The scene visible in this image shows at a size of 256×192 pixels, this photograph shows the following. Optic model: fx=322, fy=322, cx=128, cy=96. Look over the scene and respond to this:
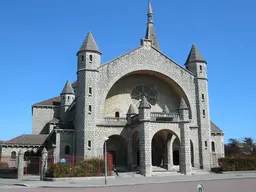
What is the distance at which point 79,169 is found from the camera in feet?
99.8

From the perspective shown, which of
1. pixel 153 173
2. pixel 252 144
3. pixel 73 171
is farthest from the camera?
pixel 252 144

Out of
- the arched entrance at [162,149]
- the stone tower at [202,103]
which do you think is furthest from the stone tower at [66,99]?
the stone tower at [202,103]

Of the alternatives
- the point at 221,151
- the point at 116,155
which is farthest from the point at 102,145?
the point at 221,151

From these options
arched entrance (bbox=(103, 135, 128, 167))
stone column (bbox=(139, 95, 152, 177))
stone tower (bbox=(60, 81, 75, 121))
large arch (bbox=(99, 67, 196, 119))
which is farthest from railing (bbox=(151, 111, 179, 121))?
stone tower (bbox=(60, 81, 75, 121))

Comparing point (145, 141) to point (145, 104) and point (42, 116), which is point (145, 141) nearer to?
point (145, 104)

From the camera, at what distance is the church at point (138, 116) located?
37.0 meters

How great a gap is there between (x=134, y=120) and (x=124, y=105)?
194 inches

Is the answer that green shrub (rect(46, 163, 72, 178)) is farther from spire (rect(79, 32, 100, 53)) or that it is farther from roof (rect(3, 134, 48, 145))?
spire (rect(79, 32, 100, 53))

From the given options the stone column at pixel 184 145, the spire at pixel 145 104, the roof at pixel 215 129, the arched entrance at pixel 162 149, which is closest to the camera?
the spire at pixel 145 104

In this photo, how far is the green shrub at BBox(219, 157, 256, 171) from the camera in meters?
38.7

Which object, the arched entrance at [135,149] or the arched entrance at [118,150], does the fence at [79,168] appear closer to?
the arched entrance at [135,149]

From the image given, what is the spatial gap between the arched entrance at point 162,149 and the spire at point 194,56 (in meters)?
11.5

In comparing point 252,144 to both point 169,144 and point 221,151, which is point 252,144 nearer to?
point 221,151

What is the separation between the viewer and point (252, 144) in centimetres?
8194
